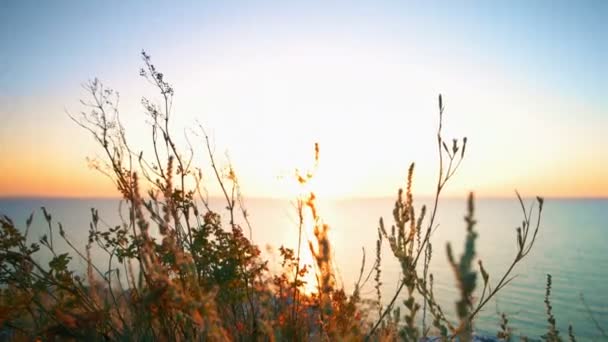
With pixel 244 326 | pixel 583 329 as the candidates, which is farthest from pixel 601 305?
pixel 244 326

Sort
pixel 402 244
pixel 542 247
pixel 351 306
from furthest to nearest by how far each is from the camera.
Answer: pixel 542 247 < pixel 351 306 < pixel 402 244

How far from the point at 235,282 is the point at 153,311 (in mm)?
1057

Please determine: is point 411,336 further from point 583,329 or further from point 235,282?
point 583,329

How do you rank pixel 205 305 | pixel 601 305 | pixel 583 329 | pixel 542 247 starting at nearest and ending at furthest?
pixel 205 305, pixel 583 329, pixel 601 305, pixel 542 247

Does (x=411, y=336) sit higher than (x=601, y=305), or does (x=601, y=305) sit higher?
(x=411, y=336)

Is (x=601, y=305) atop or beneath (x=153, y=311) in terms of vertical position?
beneath

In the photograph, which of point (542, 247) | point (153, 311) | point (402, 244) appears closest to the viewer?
point (402, 244)

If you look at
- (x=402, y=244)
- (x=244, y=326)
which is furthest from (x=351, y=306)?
(x=244, y=326)

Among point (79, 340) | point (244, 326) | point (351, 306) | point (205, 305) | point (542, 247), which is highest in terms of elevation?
point (205, 305)

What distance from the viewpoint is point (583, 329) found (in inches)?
1524

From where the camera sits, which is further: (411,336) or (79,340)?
(79,340)

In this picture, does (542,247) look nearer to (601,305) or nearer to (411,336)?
(601,305)

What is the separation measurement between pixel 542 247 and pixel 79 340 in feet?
416

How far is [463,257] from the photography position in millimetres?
982
